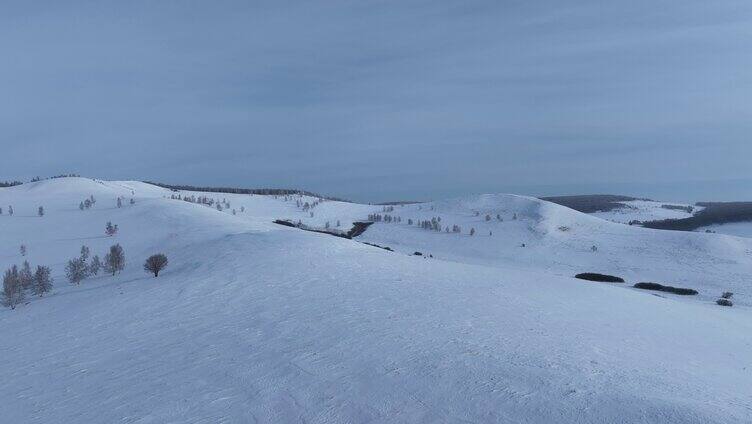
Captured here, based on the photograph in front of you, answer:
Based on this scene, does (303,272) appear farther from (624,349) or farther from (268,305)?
(624,349)

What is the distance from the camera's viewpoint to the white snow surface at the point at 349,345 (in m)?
8.34

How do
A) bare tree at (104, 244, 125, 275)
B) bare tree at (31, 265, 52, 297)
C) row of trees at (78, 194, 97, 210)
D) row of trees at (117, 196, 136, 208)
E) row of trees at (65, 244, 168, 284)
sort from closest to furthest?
1. bare tree at (31, 265, 52, 297)
2. row of trees at (65, 244, 168, 284)
3. bare tree at (104, 244, 125, 275)
4. row of trees at (78, 194, 97, 210)
5. row of trees at (117, 196, 136, 208)

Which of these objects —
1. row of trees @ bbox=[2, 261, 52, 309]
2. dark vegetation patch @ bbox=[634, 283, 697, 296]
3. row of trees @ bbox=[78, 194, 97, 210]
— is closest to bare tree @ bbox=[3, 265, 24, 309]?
row of trees @ bbox=[2, 261, 52, 309]

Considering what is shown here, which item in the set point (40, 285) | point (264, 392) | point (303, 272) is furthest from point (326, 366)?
point (40, 285)

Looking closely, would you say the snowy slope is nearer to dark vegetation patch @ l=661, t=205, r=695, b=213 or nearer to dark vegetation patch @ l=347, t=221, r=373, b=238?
dark vegetation patch @ l=347, t=221, r=373, b=238

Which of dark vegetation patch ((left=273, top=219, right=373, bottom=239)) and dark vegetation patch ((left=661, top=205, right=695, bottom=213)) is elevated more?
dark vegetation patch ((left=273, top=219, right=373, bottom=239))

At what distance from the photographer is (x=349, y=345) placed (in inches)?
451

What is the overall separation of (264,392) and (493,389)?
3.87 meters

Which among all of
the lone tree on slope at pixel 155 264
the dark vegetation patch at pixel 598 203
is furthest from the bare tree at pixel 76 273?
the dark vegetation patch at pixel 598 203

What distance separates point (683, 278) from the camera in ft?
121

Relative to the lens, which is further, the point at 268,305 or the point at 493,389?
the point at 268,305

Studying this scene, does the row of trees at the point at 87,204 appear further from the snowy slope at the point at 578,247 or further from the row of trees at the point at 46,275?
the snowy slope at the point at 578,247

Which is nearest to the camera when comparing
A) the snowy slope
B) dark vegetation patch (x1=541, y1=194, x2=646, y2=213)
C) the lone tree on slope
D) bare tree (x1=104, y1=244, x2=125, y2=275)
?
the lone tree on slope

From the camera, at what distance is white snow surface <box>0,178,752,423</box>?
8.34 metres
